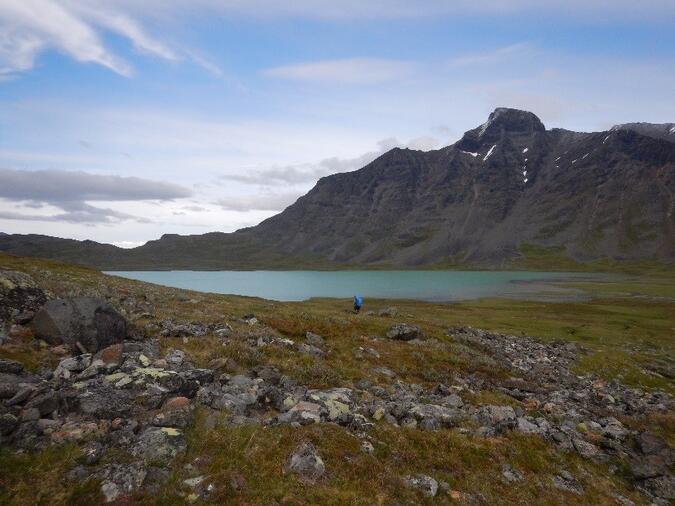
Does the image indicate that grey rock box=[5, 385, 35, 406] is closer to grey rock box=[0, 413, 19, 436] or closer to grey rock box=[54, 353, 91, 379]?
grey rock box=[0, 413, 19, 436]

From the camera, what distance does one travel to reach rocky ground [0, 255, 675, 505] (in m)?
11.9

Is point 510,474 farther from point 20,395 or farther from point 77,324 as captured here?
point 77,324

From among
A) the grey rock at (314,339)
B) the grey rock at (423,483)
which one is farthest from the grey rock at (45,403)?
the grey rock at (314,339)

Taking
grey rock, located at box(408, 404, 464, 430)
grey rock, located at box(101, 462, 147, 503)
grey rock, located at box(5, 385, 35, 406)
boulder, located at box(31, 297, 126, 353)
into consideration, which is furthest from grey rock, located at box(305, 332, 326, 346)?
grey rock, located at box(101, 462, 147, 503)

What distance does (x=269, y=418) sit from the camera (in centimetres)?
1518

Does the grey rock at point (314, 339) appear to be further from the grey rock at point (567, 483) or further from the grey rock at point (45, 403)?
the grey rock at point (45, 403)

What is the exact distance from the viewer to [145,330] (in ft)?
77.5

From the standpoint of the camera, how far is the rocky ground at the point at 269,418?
1189 centimetres

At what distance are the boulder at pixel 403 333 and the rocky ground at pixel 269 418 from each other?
28.0 ft

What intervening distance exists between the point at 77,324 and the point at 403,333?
80.1 feet

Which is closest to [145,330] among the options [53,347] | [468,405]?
[53,347]

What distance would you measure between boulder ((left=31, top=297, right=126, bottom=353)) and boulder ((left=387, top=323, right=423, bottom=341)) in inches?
861

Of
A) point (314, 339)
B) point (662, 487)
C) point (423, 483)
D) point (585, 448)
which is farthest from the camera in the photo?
point (314, 339)

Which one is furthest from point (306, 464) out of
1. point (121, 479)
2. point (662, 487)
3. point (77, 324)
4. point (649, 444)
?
point (649, 444)
